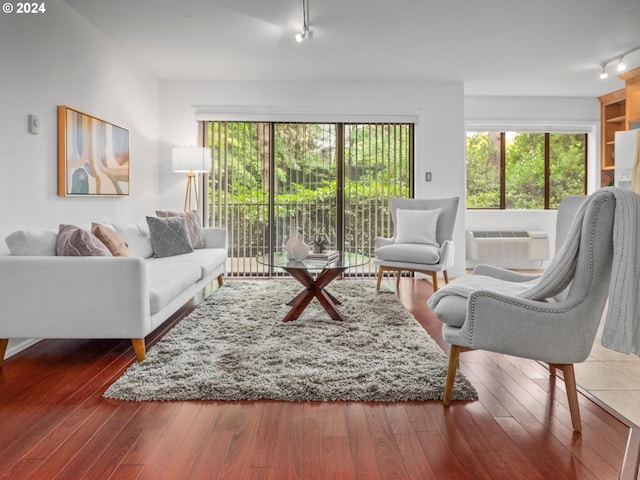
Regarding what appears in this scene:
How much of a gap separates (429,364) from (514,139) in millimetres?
5731

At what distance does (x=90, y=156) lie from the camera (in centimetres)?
429

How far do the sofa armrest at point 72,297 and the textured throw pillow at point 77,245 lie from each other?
26 centimetres

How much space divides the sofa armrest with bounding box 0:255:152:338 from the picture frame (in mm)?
1211

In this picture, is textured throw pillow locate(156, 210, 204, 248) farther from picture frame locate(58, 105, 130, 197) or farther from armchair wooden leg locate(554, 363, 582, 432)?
armchair wooden leg locate(554, 363, 582, 432)

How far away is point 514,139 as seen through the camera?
7559 millimetres

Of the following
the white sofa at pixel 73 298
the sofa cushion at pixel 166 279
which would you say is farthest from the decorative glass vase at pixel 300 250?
the white sofa at pixel 73 298

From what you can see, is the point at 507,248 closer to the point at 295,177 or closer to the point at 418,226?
the point at 418,226

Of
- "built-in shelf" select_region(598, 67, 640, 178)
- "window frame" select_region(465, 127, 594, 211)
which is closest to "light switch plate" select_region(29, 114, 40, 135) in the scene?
"window frame" select_region(465, 127, 594, 211)

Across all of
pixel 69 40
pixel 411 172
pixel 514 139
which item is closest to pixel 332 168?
pixel 411 172

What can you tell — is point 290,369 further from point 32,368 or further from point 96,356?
point 32,368

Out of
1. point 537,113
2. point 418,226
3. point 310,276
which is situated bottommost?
point 310,276

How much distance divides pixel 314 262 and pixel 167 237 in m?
1.60

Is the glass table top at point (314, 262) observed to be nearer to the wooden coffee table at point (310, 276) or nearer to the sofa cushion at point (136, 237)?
the wooden coffee table at point (310, 276)

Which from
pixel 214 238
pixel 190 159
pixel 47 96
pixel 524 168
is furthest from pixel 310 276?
pixel 524 168
